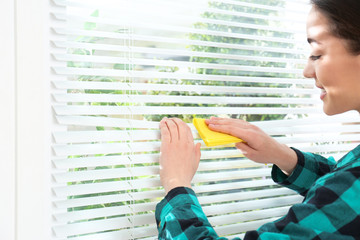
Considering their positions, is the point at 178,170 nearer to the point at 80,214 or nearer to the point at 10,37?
the point at 80,214

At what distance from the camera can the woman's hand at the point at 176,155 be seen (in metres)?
0.90

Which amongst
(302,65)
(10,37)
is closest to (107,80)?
(10,37)

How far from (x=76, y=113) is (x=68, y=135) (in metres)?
0.06

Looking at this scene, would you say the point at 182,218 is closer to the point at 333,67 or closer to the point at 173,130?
the point at 173,130

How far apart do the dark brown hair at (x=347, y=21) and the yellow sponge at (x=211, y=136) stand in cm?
35

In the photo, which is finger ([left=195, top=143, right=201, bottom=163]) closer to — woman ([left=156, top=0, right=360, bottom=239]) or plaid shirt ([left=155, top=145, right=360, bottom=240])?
woman ([left=156, top=0, right=360, bottom=239])

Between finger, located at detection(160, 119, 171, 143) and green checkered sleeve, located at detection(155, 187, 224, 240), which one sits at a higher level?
finger, located at detection(160, 119, 171, 143)

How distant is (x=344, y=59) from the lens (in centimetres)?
86

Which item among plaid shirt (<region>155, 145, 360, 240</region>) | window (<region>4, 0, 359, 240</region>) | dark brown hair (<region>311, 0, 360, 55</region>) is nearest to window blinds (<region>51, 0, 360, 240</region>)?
window (<region>4, 0, 359, 240</region>)

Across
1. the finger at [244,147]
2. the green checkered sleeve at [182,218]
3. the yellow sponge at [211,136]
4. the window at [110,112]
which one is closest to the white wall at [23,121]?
the window at [110,112]

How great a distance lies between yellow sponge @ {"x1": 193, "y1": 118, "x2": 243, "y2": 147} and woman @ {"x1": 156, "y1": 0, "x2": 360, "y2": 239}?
0.6 inches

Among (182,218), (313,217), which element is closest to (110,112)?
(182,218)

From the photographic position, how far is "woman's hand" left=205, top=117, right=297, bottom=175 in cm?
94

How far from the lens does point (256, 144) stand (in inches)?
38.8
